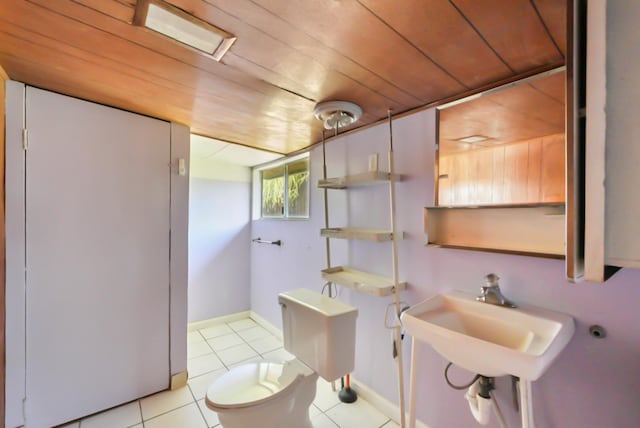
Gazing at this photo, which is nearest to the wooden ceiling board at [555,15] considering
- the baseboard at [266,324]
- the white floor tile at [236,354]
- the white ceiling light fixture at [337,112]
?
the white ceiling light fixture at [337,112]

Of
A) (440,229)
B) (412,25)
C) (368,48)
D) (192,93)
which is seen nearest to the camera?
(412,25)

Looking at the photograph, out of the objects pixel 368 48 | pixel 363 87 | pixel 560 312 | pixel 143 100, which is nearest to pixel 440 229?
pixel 560 312

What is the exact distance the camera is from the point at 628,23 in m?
0.59

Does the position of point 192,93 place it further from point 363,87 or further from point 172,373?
point 172,373

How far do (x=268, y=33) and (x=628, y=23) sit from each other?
3.12ft

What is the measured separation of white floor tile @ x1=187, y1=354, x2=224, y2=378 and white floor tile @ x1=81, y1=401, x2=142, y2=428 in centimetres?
45

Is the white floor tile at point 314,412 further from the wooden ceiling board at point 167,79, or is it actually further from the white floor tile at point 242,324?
the wooden ceiling board at point 167,79

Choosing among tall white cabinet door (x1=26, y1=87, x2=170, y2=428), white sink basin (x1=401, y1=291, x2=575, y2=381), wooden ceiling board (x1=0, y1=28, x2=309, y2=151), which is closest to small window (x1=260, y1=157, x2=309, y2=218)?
wooden ceiling board (x1=0, y1=28, x2=309, y2=151)

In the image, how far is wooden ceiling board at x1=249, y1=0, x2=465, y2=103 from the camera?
0.82 m

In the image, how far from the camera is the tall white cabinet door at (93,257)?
4.88 ft

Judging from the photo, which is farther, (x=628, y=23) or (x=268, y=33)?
(x=268, y=33)

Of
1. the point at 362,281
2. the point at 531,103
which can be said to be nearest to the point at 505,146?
the point at 531,103

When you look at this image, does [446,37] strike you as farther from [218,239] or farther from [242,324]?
[242,324]

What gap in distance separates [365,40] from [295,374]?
1.64 m
